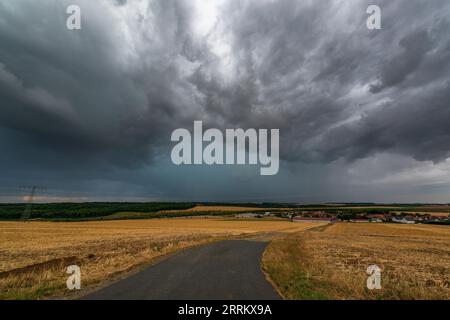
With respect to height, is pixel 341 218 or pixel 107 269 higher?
pixel 107 269

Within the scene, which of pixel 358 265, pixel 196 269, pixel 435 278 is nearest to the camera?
pixel 196 269

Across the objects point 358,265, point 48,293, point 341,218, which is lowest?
point 341,218

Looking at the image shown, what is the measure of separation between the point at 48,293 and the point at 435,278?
20.9 metres

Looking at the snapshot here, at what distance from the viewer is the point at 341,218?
158 metres
